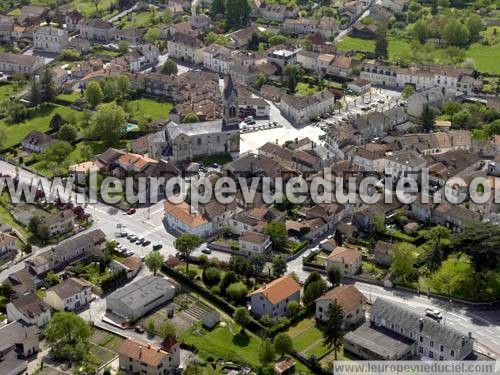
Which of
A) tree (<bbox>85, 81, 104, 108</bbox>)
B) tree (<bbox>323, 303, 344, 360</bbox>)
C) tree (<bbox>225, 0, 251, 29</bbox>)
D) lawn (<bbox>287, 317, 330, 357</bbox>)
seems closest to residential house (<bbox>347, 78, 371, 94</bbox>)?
tree (<bbox>85, 81, 104, 108</bbox>)

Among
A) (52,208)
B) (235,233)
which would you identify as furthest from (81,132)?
(235,233)

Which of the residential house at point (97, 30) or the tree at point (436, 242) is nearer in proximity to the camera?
the tree at point (436, 242)

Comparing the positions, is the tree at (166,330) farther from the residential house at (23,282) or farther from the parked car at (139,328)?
the residential house at (23,282)

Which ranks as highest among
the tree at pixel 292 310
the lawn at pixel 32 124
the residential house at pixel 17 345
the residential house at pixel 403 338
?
the residential house at pixel 403 338

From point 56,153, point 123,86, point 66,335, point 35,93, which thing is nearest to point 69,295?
point 66,335

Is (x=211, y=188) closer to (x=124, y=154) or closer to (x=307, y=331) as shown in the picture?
(x=124, y=154)

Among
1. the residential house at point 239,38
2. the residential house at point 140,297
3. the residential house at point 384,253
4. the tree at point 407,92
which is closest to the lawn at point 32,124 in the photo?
the residential house at point 239,38
